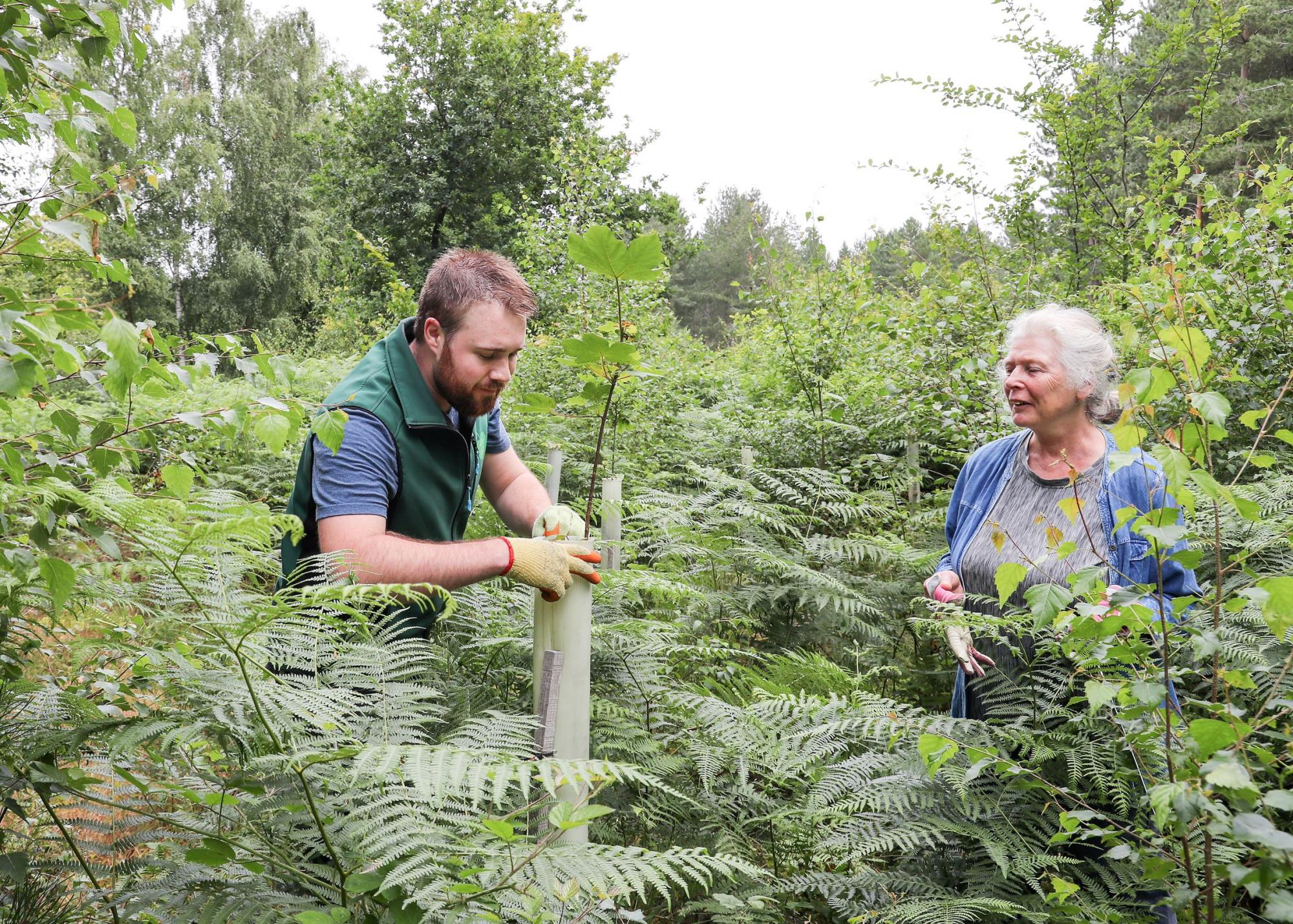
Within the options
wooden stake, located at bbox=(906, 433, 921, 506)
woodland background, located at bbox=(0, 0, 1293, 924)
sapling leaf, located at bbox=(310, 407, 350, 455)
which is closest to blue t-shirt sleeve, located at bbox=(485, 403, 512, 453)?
woodland background, located at bbox=(0, 0, 1293, 924)

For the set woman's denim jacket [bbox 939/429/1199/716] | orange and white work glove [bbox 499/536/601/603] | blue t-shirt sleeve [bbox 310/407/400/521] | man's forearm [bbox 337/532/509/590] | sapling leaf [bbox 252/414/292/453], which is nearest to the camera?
sapling leaf [bbox 252/414/292/453]

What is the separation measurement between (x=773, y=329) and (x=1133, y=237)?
252 centimetres

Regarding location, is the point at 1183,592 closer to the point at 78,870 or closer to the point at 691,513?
the point at 691,513

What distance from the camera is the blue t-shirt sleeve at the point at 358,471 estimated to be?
2.30 meters

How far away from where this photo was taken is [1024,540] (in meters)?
3.02

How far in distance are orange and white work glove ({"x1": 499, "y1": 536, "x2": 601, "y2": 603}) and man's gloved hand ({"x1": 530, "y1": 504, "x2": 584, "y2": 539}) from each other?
0.86 feet

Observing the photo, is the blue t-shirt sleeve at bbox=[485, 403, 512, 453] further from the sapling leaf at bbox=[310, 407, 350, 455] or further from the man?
the sapling leaf at bbox=[310, 407, 350, 455]

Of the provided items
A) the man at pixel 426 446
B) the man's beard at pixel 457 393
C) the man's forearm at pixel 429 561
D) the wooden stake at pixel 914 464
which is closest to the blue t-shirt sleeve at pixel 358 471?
the man at pixel 426 446

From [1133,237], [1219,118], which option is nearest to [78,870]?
[1133,237]

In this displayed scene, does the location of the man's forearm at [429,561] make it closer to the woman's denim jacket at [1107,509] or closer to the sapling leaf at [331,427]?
the sapling leaf at [331,427]

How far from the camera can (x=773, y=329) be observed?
21.6ft

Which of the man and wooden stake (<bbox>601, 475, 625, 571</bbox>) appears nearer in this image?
the man

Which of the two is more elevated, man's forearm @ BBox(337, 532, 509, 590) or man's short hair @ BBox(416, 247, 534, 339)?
man's short hair @ BBox(416, 247, 534, 339)

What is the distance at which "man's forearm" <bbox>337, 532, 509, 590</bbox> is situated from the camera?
84.3 inches
